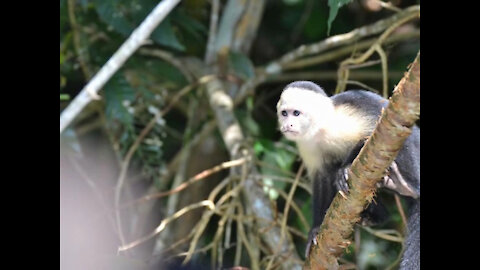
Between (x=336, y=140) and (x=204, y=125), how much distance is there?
1.16 m

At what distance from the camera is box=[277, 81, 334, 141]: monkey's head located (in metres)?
1.51

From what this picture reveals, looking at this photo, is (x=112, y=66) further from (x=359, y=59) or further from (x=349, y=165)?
(x=349, y=165)

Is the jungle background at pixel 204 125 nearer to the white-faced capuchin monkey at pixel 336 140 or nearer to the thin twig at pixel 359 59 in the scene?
the thin twig at pixel 359 59

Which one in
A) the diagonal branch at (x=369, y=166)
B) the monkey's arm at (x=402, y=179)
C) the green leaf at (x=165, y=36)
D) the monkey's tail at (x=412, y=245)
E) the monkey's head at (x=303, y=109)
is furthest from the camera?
the green leaf at (x=165, y=36)

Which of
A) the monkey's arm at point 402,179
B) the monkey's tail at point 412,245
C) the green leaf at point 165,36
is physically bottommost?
the monkey's tail at point 412,245

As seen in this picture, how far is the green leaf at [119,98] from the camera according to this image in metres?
2.60

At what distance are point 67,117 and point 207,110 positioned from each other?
100cm

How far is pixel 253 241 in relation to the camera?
2.30m

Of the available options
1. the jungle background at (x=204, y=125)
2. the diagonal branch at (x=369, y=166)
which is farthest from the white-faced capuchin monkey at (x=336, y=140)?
the jungle background at (x=204, y=125)

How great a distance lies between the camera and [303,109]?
1.59 m

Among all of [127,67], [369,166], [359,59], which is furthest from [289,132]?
[127,67]
